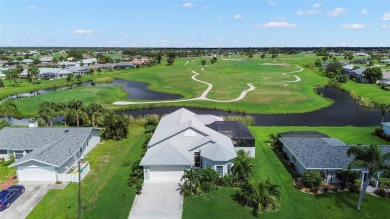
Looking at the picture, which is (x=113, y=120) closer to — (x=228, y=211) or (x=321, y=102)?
(x=228, y=211)

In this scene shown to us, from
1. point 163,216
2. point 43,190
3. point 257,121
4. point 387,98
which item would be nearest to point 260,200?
point 163,216

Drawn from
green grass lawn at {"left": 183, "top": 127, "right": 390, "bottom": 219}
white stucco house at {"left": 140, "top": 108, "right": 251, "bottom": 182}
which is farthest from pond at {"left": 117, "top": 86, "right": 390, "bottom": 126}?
green grass lawn at {"left": 183, "top": 127, "right": 390, "bottom": 219}

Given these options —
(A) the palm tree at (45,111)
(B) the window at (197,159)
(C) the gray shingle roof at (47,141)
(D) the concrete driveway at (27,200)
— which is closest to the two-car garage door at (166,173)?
(B) the window at (197,159)

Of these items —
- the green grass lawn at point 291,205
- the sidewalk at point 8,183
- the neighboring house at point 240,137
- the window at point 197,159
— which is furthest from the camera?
the neighboring house at point 240,137

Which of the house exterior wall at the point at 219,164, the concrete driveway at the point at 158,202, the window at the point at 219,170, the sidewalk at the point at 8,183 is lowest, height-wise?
the concrete driveway at the point at 158,202

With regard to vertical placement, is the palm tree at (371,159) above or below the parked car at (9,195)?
above

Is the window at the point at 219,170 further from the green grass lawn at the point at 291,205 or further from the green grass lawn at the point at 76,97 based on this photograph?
the green grass lawn at the point at 76,97

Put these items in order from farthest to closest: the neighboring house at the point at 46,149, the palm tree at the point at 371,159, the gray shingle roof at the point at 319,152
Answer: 1. the neighboring house at the point at 46,149
2. the gray shingle roof at the point at 319,152
3. the palm tree at the point at 371,159
